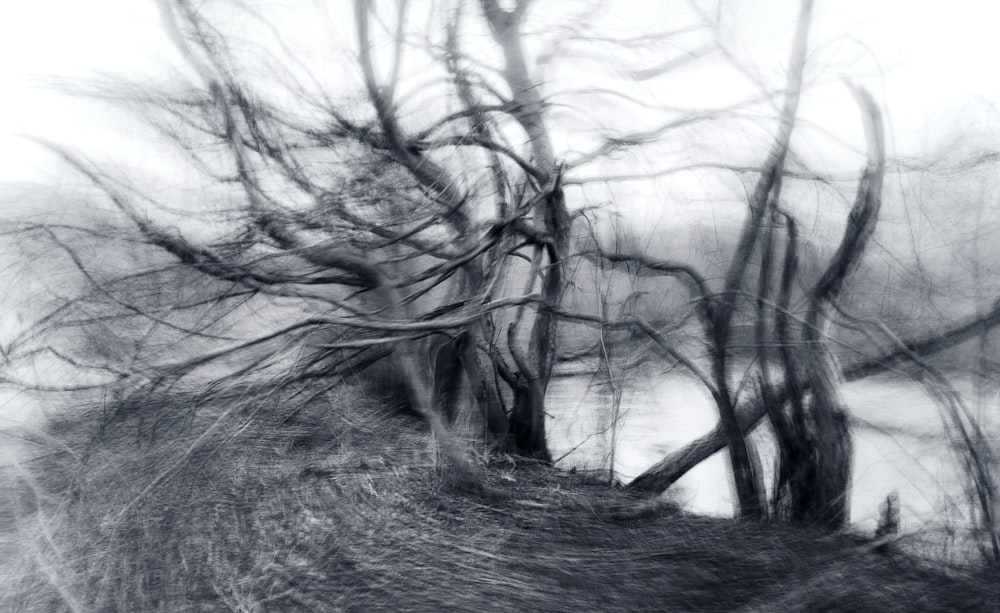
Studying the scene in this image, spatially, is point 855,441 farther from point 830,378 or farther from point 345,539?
point 345,539

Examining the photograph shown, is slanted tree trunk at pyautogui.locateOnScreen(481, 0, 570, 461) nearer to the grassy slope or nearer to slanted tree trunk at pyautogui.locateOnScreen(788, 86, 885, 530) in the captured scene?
the grassy slope

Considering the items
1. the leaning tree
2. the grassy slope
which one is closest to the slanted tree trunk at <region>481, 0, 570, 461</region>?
the leaning tree

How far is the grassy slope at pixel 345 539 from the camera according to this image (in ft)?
10.3

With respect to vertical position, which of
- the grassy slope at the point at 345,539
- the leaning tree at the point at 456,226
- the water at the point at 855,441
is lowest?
the grassy slope at the point at 345,539

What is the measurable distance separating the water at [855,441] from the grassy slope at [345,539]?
35 cm

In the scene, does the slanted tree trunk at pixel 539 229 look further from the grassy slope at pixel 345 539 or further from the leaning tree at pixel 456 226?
the grassy slope at pixel 345 539

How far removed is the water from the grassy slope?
35 cm

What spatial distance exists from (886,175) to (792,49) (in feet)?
3.17

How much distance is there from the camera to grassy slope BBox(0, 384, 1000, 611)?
3150 millimetres

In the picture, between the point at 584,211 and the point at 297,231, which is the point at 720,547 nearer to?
the point at 584,211

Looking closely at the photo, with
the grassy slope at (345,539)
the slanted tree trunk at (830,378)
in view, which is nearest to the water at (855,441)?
the slanted tree trunk at (830,378)

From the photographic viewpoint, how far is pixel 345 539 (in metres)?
3.47

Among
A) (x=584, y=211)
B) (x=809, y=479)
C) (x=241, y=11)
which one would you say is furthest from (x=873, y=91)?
(x=241, y=11)

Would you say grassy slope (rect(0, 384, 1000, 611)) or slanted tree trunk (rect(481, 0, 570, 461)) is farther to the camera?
slanted tree trunk (rect(481, 0, 570, 461))
